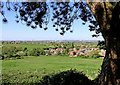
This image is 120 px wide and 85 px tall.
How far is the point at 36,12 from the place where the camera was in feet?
12.3

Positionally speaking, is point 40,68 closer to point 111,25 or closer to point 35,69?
point 35,69

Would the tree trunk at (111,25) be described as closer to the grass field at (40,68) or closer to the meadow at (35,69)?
the meadow at (35,69)

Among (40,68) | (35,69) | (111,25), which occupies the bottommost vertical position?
(40,68)

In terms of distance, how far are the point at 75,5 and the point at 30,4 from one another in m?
1.57

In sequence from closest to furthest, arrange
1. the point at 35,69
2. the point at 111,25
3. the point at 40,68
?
the point at 111,25, the point at 35,69, the point at 40,68

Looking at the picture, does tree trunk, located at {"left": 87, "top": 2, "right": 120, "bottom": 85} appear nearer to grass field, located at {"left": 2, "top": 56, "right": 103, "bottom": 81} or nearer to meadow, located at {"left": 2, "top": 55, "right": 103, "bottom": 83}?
meadow, located at {"left": 2, "top": 55, "right": 103, "bottom": 83}

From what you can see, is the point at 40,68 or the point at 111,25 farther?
the point at 40,68

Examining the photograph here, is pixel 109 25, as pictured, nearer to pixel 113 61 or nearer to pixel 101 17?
pixel 101 17

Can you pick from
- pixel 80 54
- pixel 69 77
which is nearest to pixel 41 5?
pixel 69 77

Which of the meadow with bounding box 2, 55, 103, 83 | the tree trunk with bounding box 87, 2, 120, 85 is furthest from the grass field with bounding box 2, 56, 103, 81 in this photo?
the tree trunk with bounding box 87, 2, 120, 85

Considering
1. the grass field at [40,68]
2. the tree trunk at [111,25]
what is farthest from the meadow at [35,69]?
the tree trunk at [111,25]

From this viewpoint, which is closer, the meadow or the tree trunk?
the tree trunk

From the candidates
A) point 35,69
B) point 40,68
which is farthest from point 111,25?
point 40,68

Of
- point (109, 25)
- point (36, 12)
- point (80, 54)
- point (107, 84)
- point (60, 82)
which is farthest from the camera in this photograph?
point (80, 54)
